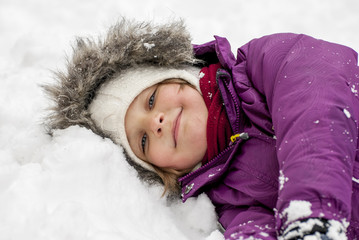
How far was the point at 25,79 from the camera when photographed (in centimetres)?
205

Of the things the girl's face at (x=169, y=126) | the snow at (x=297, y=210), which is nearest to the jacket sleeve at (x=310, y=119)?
the snow at (x=297, y=210)

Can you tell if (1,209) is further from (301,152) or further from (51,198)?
(301,152)

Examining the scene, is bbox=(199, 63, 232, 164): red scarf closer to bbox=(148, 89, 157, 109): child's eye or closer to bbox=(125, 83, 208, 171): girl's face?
bbox=(125, 83, 208, 171): girl's face

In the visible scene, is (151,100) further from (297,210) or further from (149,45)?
(297,210)

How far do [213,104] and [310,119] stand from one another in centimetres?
45

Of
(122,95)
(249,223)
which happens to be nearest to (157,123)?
(122,95)

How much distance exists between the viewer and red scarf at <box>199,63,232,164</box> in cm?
155

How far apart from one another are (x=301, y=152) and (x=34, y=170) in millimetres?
871

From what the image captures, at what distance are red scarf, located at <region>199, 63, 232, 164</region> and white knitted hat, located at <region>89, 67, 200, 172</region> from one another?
5 centimetres

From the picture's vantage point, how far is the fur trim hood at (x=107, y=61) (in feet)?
5.25

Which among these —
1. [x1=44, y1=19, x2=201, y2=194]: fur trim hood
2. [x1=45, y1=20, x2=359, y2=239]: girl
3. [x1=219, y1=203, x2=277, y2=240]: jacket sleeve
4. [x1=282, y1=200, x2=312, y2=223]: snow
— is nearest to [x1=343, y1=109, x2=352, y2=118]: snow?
[x1=45, y1=20, x2=359, y2=239]: girl

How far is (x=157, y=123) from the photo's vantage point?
1532 millimetres

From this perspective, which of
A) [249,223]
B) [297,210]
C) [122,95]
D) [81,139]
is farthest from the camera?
[122,95]

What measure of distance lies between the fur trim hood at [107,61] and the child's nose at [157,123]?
0.19m
